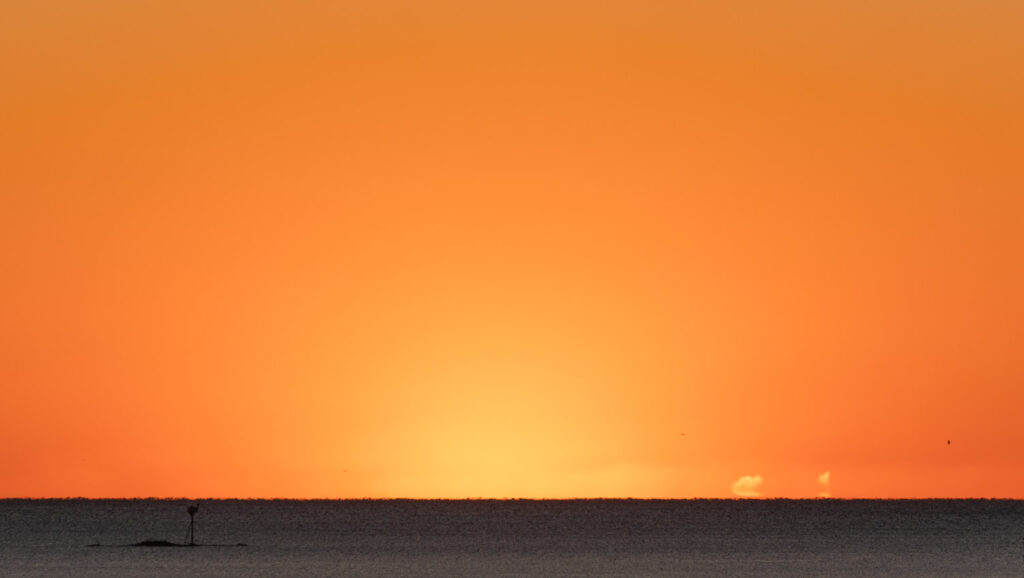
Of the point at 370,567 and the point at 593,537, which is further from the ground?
the point at 593,537

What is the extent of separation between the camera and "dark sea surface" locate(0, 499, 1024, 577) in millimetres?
82625

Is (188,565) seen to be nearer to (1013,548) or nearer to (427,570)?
(427,570)

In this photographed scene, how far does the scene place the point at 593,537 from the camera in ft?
423

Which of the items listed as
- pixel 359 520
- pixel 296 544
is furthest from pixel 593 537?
pixel 359 520

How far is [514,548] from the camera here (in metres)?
109

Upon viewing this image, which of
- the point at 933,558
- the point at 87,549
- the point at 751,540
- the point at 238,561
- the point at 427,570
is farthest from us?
the point at 751,540

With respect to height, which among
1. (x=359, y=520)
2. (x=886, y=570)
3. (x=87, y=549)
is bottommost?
(x=886, y=570)

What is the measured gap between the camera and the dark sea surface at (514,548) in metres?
82.6

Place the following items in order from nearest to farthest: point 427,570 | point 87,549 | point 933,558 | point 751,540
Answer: point 427,570 < point 933,558 < point 87,549 < point 751,540

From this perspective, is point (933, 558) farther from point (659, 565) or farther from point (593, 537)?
point (593, 537)

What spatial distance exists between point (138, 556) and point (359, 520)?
9014 centimetres

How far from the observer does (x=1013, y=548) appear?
11144 centimetres

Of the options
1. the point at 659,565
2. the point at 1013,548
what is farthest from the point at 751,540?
the point at 659,565

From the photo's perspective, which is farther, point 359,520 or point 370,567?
point 359,520
